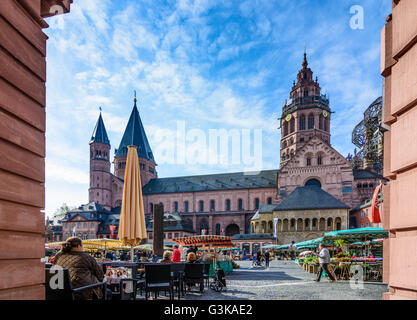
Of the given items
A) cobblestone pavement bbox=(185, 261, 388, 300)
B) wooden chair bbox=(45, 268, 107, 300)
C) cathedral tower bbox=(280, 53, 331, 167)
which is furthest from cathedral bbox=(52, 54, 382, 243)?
wooden chair bbox=(45, 268, 107, 300)

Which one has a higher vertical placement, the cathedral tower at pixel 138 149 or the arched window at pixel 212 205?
the cathedral tower at pixel 138 149

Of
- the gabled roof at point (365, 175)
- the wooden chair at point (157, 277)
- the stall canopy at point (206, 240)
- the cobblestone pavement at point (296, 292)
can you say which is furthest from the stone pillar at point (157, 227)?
the gabled roof at point (365, 175)

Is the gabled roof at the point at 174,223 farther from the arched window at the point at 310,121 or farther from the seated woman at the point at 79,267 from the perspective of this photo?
the seated woman at the point at 79,267

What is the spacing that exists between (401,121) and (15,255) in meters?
3.13

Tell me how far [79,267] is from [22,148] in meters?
2.10

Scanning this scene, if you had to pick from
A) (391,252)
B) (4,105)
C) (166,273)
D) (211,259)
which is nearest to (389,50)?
(391,252)

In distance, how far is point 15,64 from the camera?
284 centimetres

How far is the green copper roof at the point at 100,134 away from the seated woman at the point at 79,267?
237 feet

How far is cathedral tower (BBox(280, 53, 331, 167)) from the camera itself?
61.8m

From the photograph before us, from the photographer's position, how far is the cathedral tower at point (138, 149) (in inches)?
2968

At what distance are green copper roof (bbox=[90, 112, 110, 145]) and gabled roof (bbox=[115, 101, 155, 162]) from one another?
12.2ft

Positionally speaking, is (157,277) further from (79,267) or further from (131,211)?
(79,267)

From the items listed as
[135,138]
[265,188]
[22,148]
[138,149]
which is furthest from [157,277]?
[135,138]
